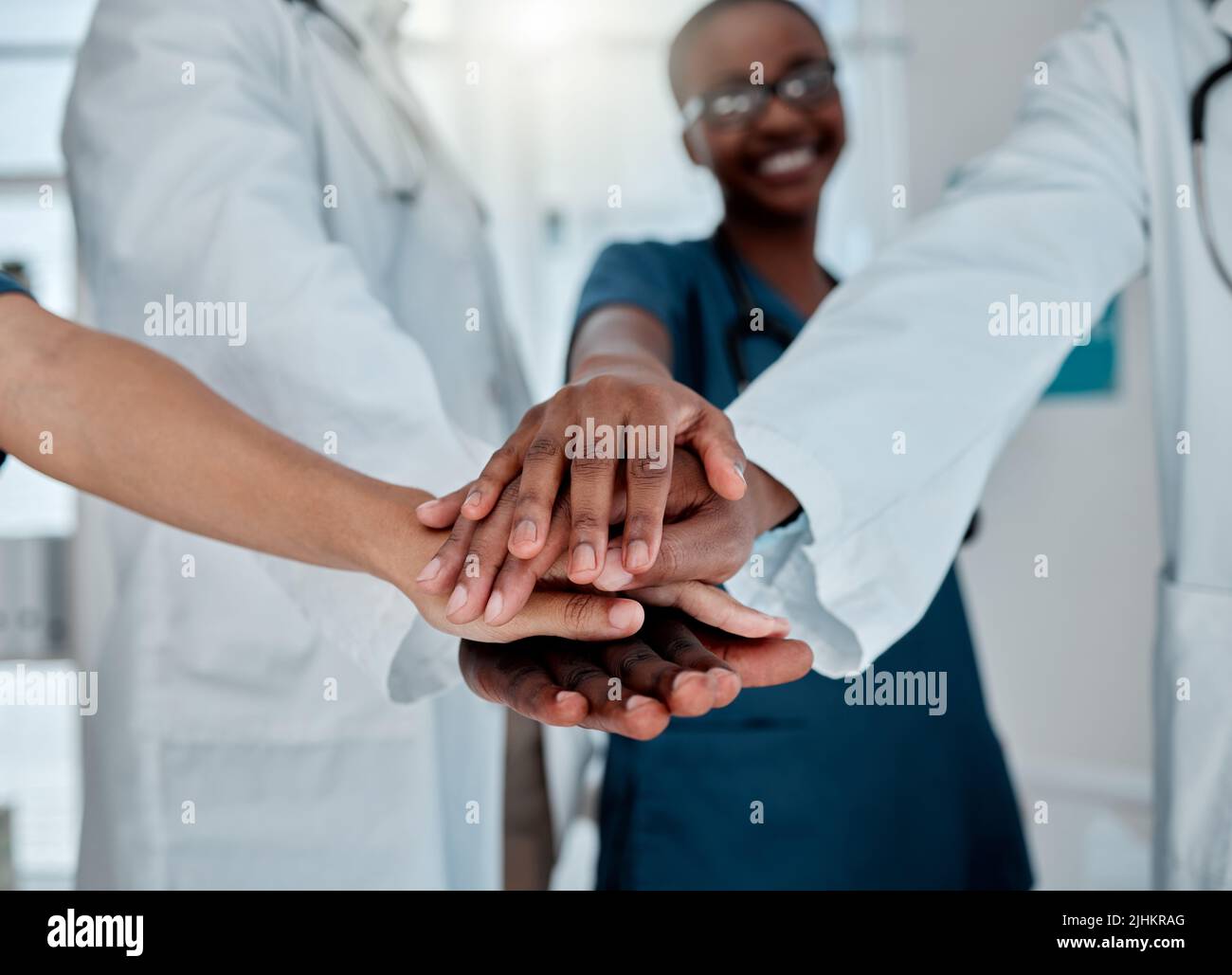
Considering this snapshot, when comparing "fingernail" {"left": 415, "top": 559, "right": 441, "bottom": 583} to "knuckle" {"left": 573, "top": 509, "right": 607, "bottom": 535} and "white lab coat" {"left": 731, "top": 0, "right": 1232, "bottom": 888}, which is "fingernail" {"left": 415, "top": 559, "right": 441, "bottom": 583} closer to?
"knuckle" {"left": 573, "top": 509, "right": 607, "bottom": 535}

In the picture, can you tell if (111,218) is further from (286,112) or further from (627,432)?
(627,432)

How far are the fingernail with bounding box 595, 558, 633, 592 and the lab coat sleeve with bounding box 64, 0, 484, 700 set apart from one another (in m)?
0.18

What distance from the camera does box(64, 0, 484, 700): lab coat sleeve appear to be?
55 centimetres

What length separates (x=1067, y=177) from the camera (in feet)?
2.05

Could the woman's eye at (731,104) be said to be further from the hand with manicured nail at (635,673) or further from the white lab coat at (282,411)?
the hand with manicured nail at (635,673)

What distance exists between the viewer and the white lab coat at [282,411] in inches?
22.0

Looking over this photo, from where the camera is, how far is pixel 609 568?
37cm

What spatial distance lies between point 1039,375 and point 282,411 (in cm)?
45

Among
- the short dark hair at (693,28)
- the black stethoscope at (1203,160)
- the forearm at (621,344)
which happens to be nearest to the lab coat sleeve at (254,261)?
the forearm at (621,344)

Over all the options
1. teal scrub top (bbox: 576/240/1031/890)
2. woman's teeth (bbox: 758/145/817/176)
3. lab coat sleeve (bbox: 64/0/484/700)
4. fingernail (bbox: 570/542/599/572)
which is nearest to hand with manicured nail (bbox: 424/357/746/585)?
fingernail (bbox: 570/542/599/572)
